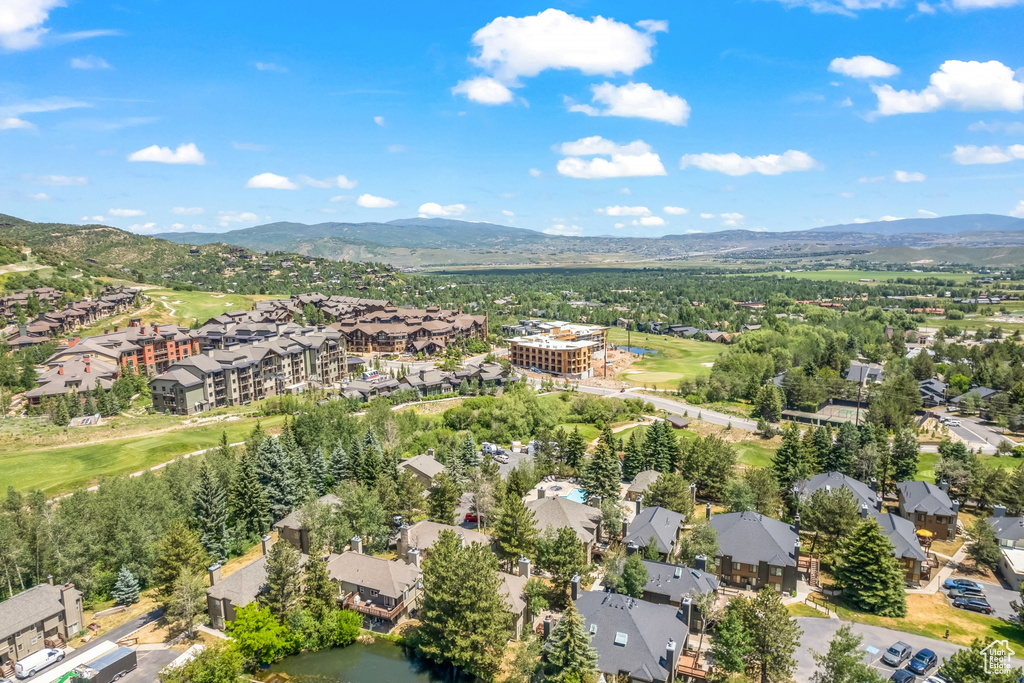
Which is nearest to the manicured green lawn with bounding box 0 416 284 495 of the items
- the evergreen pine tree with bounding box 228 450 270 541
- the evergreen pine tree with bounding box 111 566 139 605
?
the evergreen pine tree with bounding box 228 450 270 541

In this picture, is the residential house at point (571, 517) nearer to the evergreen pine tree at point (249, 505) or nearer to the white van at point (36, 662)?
the evergreen pine tree at point (249, 505)

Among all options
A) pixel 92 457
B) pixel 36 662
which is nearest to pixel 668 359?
pixel 92 457

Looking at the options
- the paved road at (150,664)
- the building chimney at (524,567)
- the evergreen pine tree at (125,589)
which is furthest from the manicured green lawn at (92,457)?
the building chimney at (524,567)

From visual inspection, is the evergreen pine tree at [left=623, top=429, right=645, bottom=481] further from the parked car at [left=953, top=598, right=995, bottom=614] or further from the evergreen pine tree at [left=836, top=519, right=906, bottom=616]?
the parked car at [left=953, top=598, right=995, bottom=614]

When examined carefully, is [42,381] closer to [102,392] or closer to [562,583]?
[102,392]

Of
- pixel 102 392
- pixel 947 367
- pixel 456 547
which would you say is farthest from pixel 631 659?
pixel 947 367

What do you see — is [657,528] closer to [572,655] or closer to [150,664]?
[572,655]
